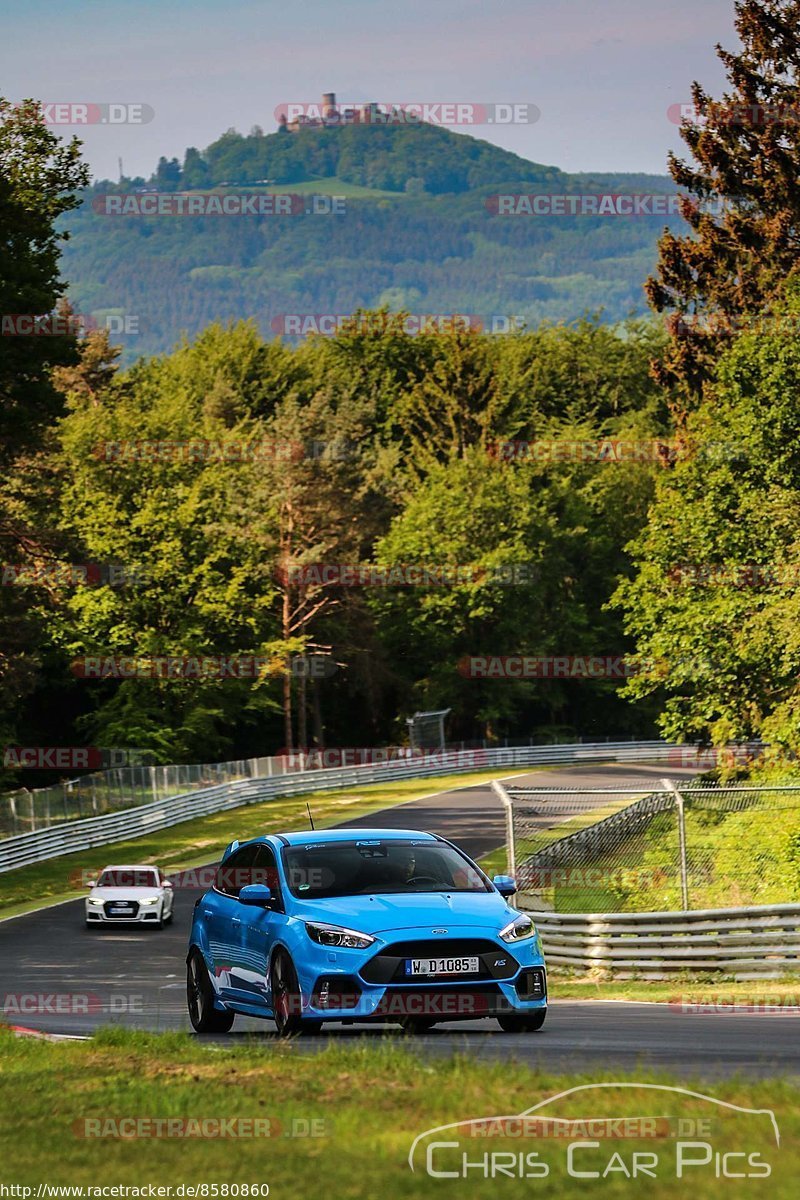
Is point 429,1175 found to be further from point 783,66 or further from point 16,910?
point 783,66

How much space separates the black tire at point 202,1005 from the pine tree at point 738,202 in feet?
125

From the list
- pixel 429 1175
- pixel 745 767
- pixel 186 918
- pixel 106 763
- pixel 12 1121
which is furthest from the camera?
pixel 106 763

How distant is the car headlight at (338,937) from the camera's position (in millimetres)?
12188

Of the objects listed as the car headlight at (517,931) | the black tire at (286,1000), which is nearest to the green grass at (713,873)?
the car headlight at (517,931)

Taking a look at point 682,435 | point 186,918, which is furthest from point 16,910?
point 682,435

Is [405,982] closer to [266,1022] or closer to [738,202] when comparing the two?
[266,1022]

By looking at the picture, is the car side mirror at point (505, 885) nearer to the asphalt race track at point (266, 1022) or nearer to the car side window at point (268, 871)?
the asphalt race track at point (266, 1022)

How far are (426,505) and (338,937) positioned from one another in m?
81.3

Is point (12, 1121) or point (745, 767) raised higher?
point (12, 1121)

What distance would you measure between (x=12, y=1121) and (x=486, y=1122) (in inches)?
101

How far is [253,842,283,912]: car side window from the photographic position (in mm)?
13125

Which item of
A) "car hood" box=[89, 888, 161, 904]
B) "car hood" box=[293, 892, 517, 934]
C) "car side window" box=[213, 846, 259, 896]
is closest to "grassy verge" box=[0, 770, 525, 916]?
"car hood" box=[89, 888, 161, 904]

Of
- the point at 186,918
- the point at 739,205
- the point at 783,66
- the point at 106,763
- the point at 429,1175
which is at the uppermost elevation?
the point at 783,66

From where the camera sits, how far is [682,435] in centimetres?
5388
